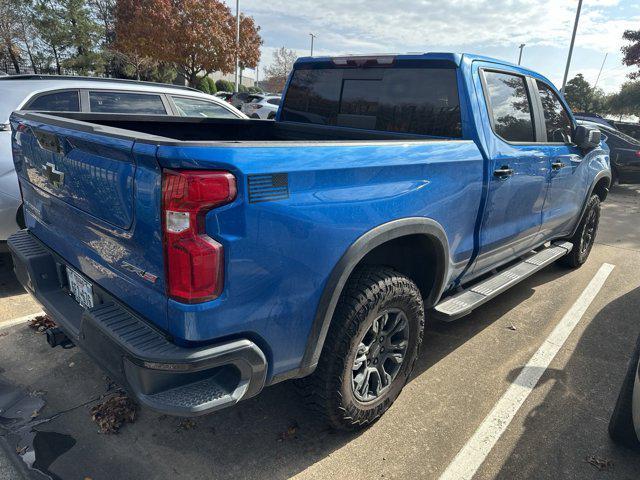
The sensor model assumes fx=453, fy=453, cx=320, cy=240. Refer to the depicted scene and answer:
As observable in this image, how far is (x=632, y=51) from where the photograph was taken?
2025 cm

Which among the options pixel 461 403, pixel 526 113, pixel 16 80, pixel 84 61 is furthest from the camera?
pixel 84 61

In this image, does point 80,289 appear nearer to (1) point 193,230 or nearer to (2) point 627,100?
(1) point 193,230

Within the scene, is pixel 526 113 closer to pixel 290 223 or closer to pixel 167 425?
pixel 290 223

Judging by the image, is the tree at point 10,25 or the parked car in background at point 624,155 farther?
the tree at point 10,25

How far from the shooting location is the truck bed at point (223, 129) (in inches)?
122

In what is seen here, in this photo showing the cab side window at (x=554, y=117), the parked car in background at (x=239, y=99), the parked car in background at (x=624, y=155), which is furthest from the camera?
the parked car in background at (x=239, y=99)

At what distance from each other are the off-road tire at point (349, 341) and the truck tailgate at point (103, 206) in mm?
850

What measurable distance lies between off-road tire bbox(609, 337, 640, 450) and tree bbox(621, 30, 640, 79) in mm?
23253

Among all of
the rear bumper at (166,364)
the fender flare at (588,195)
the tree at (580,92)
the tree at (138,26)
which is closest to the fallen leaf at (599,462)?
the rear bumper at (166,364)

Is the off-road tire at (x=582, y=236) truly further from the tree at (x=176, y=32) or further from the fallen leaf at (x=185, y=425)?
the tree at (x=176, y=32)

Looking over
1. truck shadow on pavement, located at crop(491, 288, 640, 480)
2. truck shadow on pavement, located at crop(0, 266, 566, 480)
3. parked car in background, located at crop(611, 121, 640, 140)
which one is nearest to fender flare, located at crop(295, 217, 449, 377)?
truck shadow on pavement, located at crop(0, 266, 566, 480)

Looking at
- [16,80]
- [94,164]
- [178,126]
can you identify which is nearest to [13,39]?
[16,80]

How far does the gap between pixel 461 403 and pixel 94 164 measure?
2.47 metres

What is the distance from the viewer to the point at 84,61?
26016 millimetres
